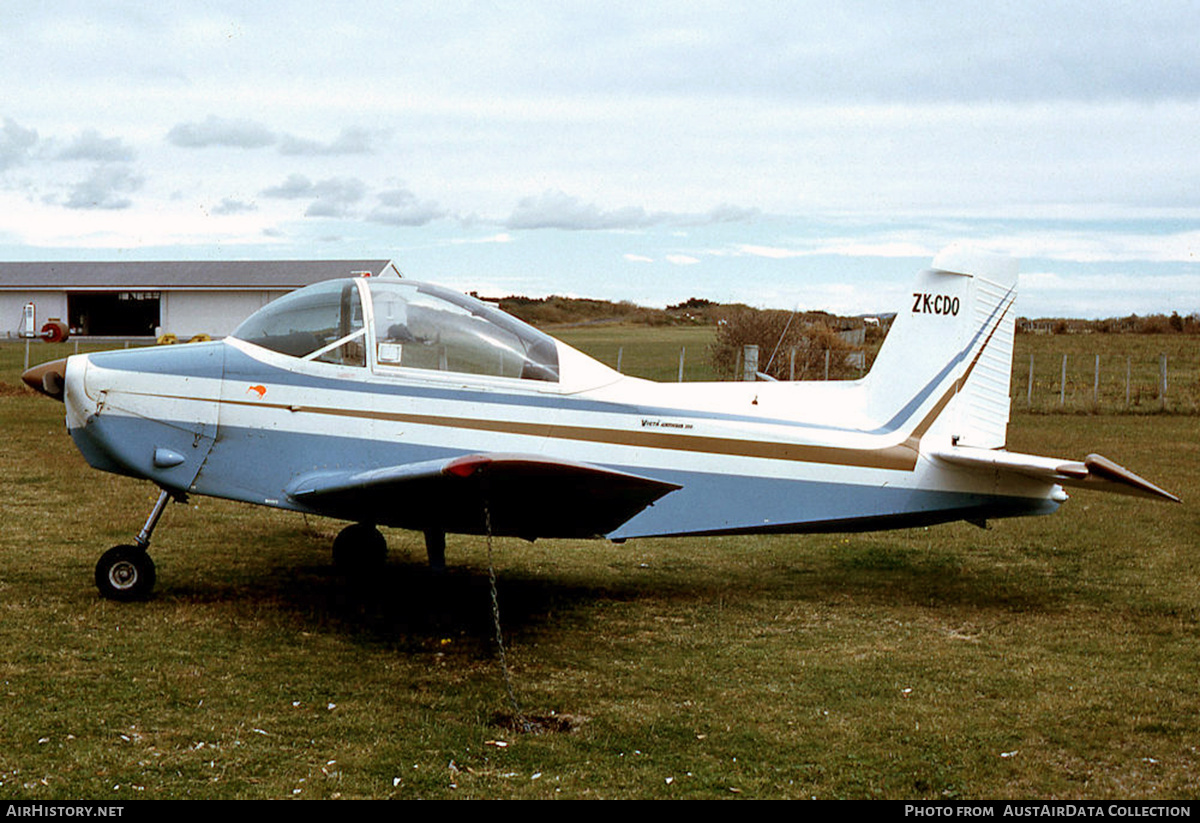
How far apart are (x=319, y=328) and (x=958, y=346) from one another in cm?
462

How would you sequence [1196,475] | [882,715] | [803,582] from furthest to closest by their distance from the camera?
[1196,475], [803,582], [882,715]

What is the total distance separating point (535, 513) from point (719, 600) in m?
2.22

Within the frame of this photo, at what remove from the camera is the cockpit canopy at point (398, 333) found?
22.4 feet

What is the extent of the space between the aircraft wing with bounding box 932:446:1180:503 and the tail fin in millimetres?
252

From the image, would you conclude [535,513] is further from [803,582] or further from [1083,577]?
[1083,577]

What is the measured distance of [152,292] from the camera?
4969 cm

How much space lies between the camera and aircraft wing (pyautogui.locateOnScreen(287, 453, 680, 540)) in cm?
543

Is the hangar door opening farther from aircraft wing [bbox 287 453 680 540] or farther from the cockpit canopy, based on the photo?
aircraft wing [bbox 287 453 680 540]

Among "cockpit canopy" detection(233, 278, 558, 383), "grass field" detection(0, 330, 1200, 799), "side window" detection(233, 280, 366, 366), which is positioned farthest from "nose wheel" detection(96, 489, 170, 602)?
"cockpit canopy" detection(233, 278, 558, 383)

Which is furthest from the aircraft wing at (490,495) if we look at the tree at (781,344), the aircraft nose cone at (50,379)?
the tree at (781,344)

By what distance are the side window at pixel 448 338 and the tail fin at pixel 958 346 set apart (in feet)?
8.41

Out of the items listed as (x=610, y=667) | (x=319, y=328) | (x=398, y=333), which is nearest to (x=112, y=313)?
(x=319, y=328)

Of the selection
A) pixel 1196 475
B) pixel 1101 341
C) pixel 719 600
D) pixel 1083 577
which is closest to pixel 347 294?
pixel 719 600

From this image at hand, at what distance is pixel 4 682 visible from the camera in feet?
17.9
